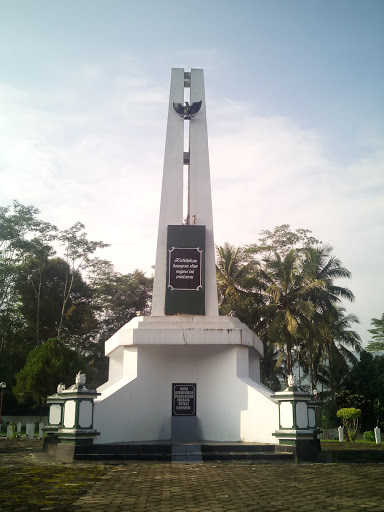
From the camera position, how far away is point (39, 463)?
31.6 ft

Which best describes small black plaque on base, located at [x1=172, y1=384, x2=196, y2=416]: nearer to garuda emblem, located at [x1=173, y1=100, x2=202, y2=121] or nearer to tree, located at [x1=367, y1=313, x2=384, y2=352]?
garuda emblem, located at [x1=173, y1=100, x2=202, y2=121]

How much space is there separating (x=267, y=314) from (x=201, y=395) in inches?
578

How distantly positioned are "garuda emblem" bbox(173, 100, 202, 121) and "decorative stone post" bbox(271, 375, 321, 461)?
921 cm

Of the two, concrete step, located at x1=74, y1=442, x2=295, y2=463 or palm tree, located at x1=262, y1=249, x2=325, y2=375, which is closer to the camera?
concrete step, located at x1=74, y1=442, x2=295, y2=463

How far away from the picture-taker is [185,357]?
14031mm

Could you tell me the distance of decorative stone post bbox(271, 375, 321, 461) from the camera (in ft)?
34.3

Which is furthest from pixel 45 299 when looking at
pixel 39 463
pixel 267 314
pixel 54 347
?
pixel 39 463

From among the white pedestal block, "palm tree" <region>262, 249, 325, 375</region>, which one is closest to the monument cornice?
the white pedestal block

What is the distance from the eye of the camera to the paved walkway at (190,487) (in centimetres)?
551

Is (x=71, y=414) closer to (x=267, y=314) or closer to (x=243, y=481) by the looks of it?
(x=243, y=481)

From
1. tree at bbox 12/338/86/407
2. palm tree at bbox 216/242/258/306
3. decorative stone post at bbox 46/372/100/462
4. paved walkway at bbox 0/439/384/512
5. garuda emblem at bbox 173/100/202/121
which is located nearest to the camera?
paved walkway at bbox 0/439/384/512

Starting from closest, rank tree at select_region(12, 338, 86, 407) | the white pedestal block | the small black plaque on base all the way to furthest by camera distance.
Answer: the white pedestal block, the small black plaque on base, tree at select_region(12, 338, 86, 407)

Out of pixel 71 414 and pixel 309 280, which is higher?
pixel 309 280

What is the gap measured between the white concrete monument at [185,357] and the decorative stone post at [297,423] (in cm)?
63
